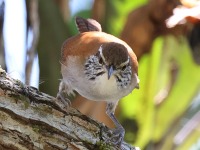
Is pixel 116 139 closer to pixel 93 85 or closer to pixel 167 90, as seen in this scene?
pixel 93 85

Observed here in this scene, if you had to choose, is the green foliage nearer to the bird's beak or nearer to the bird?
the bird

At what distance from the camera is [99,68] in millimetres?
3941

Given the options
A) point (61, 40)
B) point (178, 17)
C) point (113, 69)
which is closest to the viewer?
point (113, 69)

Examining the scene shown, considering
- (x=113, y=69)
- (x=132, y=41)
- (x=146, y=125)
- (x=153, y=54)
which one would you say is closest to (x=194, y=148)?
(x=146, y=125)

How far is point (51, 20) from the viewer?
196 inches

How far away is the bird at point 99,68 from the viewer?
3920 millimetres

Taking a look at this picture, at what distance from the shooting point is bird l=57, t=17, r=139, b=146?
392 centimetres

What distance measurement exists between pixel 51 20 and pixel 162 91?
111cm

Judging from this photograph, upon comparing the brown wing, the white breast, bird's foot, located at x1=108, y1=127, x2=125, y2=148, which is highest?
the brown wing

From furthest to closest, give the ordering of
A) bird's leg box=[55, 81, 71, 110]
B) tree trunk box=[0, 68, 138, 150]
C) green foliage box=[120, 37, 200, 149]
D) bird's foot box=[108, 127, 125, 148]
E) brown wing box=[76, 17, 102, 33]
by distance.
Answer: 1. green foliage box=[120, 37, 200, 149]
2. brown wing box=[76, 17, 102, 33]
3. bird's foot box=[108, 127, 125, 148]
4. bird's leg box=[55, 81, 71, 110]
5. tree trunk box=[0, 68, 138, 150]

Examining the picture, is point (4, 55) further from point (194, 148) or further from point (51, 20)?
point (194, 148)

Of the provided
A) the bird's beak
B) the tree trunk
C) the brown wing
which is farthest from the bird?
the tree trunk

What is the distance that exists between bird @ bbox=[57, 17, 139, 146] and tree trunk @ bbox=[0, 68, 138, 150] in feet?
1.89

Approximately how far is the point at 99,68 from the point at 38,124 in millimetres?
917
